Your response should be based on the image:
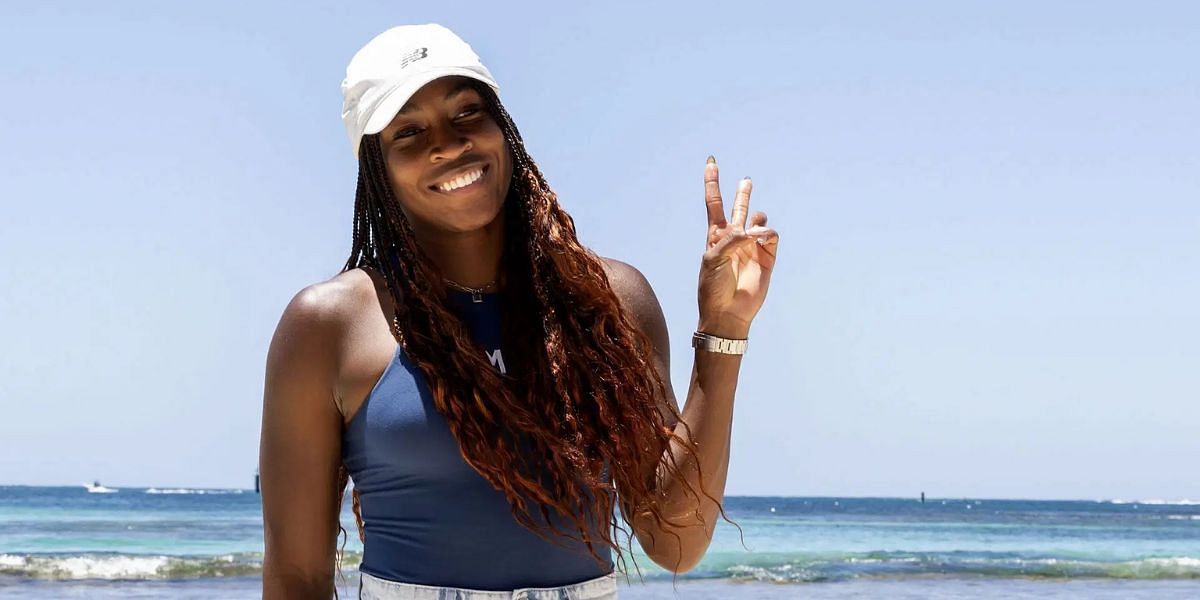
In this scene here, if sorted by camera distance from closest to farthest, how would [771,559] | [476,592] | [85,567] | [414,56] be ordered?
1. [476,592]
2. [414,56]
3. [85,567]
4. [771,559]

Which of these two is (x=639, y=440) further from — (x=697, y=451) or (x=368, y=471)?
(x=368, y=471)

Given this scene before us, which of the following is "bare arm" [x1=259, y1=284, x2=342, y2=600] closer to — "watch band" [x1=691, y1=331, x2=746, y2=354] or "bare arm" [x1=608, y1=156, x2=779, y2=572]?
"bare arm" [x1=608, y1=156, x2=779, y2=572]

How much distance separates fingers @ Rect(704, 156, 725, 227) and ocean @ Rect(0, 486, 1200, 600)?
680cm

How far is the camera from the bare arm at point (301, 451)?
2002 millimetres

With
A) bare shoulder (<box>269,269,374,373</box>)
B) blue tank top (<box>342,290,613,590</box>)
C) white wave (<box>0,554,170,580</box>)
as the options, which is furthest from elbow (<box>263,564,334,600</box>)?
white wave (<box>0,554,170,580</box>)

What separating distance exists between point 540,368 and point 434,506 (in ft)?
0.87

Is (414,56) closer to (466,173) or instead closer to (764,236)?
(466,173)

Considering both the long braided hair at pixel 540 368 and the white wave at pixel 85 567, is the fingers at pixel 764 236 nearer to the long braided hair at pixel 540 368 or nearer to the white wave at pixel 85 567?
the long braided hair at pixel 540 368

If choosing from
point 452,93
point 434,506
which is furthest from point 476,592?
point 452,93

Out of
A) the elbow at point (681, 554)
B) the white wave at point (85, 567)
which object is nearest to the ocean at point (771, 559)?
the white wave at point (85, 567)

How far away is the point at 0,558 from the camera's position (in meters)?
16.2

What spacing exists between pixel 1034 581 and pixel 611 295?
49.6 ft

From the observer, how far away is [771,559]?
18391 millimetres

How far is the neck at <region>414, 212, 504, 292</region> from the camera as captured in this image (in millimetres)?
2193
